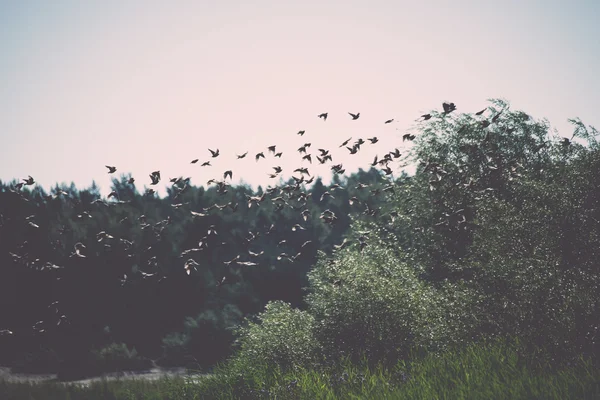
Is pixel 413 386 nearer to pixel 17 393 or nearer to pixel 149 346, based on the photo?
pixel 17 393

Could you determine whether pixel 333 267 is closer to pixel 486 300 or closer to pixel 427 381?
pixel 486 300

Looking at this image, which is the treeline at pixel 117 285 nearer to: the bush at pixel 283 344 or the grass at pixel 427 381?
the bush at pixel 283 344

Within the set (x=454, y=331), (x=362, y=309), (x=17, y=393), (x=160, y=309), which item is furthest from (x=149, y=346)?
(x=454, y=331)

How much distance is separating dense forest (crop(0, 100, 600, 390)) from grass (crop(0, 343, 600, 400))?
3.48 feet

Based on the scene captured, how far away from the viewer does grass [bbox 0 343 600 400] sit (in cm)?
890

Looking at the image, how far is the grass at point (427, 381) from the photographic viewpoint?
29.2 ft

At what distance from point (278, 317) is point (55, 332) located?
67.8 feet

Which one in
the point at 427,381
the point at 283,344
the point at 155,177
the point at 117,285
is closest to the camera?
the point at 427,381

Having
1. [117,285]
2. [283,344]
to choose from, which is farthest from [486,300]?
[117,285]

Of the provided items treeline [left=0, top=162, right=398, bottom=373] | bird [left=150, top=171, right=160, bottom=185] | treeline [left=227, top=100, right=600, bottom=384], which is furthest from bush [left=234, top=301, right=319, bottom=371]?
bird [left=150, top=171, right=160, bottom=185]

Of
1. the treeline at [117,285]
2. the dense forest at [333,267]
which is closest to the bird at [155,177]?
the dense forest at [333,267]

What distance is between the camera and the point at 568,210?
18.6m

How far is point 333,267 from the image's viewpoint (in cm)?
2175

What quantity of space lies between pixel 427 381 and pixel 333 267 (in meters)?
11.3
